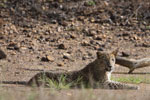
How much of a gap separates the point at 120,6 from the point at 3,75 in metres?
6.88

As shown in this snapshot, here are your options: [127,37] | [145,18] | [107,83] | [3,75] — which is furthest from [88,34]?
[107,83]

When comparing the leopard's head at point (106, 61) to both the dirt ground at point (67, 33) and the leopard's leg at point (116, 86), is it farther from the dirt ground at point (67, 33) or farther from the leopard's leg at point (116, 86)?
the dirt ground at point (67, 33)

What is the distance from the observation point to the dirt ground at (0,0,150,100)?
1254 centimetres

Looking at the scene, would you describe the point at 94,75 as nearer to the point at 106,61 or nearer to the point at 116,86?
the point at 106,61

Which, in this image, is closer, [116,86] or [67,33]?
[116,86]

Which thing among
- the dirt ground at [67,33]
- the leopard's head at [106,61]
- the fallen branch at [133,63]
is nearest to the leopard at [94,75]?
the leopard's head at [106,61]

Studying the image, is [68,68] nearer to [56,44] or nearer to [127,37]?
[56,44]

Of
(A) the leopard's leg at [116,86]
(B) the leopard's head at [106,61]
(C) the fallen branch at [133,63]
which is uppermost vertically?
(B) the leopard's head at [106,61]

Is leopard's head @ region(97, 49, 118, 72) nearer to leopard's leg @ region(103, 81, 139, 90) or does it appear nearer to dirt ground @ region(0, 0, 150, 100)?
leopard's leg @ region(103, 81, 139, 90)

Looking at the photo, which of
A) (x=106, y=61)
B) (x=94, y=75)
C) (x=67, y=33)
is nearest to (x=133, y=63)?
(x=94, y=75)

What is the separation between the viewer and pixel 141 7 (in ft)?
53.8

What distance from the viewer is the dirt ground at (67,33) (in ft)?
41.1

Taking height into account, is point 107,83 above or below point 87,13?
below

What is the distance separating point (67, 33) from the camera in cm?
1487
